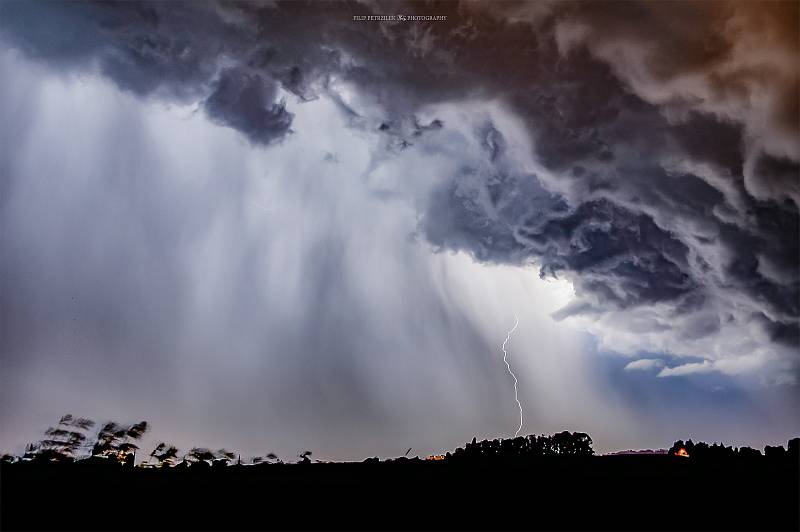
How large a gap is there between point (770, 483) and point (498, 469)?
298 inches

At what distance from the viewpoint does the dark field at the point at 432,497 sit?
47.5 feet

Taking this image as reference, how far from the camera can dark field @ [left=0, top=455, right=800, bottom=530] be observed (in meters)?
14.5

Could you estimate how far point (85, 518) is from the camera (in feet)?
47.6

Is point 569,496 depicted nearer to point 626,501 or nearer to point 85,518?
point 626,501

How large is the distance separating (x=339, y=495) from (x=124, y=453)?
1009 inches

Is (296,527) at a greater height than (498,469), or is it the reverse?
(498,469)

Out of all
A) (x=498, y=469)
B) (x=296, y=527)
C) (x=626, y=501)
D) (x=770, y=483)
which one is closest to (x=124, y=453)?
(x=296, y=527)

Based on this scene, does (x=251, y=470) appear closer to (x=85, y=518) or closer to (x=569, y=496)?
(x=85, y=518)

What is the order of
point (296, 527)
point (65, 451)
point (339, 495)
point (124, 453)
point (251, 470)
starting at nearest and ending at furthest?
point (296, 527), point (339, 495), point (251, 470), point (124, 453), point (65, 451)

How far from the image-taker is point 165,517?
48.3 feet

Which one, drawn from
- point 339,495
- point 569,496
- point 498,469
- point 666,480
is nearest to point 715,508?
point 666,480

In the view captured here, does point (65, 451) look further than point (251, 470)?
Yes

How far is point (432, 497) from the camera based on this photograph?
50.0ft

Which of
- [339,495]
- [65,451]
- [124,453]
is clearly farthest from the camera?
[65,451]
